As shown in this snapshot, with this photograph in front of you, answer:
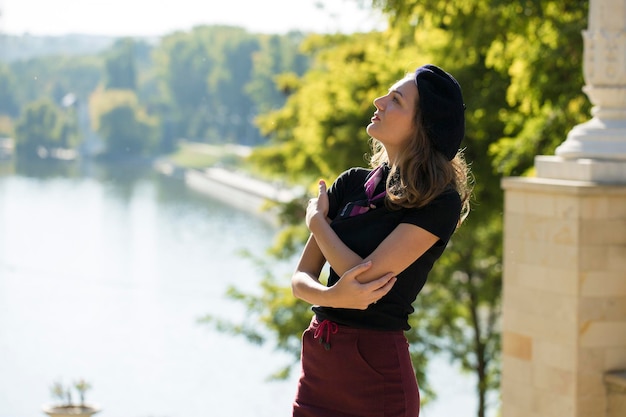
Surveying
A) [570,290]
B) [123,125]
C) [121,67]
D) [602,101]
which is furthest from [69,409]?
[121,67]

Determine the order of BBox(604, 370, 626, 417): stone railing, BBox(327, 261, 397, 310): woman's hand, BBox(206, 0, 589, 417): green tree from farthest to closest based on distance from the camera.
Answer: BBox(206, 0, 589, 417): green tree → BBox(604, 370, 626, 417): stone railing → BBox(327, 261, 397, 310): woman's hand

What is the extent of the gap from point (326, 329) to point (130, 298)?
30.6 m

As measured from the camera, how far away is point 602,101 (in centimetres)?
565

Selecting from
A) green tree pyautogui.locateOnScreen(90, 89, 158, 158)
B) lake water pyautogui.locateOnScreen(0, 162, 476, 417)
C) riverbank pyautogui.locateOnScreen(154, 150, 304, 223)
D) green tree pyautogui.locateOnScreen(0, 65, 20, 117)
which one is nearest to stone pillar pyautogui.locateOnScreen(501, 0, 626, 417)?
lake water pyautogui.locateOnScreen(0, 162, 476, 417)

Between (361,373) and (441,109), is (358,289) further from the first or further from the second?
(441,109)

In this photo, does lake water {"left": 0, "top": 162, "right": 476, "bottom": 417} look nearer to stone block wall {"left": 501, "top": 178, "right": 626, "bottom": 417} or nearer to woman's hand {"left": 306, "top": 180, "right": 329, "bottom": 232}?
stone block wall {"left": 501, "top": 178, "right": 626, "bottom": 417}

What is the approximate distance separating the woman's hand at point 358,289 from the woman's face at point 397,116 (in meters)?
0.29

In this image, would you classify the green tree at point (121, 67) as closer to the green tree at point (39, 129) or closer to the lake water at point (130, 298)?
the green tree at point (39, 129)

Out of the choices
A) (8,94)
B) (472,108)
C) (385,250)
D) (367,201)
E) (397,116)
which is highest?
(8,94)

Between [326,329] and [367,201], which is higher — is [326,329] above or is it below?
below

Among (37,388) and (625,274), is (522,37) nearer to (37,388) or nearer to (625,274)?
(625,274)

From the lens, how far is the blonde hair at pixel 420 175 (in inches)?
90.1

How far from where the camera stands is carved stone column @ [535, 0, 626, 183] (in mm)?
5457

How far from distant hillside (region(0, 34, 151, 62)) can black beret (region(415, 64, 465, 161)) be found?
3420 centimetres
